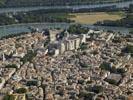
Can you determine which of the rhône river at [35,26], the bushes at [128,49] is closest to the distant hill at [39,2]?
the rhône river at [35,26]

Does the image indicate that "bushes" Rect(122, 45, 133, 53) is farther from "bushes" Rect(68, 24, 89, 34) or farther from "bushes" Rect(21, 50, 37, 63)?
"bushes" Rect(68, 24, 89, 34)

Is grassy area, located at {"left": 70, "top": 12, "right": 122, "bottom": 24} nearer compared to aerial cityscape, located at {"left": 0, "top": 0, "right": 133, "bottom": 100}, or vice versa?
aerial cityscape, located at {"left": 0, "top": 0, "right": 133, "bottom": 100}

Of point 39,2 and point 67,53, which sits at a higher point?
point 39,2

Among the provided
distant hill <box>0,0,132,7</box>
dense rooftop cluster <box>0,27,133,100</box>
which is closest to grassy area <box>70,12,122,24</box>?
distant hill <box>0,0,132,7</box>

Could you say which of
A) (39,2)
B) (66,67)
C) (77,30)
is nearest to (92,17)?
(77,30)

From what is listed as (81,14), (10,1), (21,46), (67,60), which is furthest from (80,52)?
(10,1)

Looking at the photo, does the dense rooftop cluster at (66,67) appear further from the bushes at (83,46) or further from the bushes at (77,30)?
the bushes at (77,30)

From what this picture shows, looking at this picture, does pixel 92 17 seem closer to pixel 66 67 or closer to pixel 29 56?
pixel 29 56

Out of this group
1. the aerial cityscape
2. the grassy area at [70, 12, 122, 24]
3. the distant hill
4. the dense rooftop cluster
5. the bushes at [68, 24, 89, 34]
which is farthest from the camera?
the distant hill
